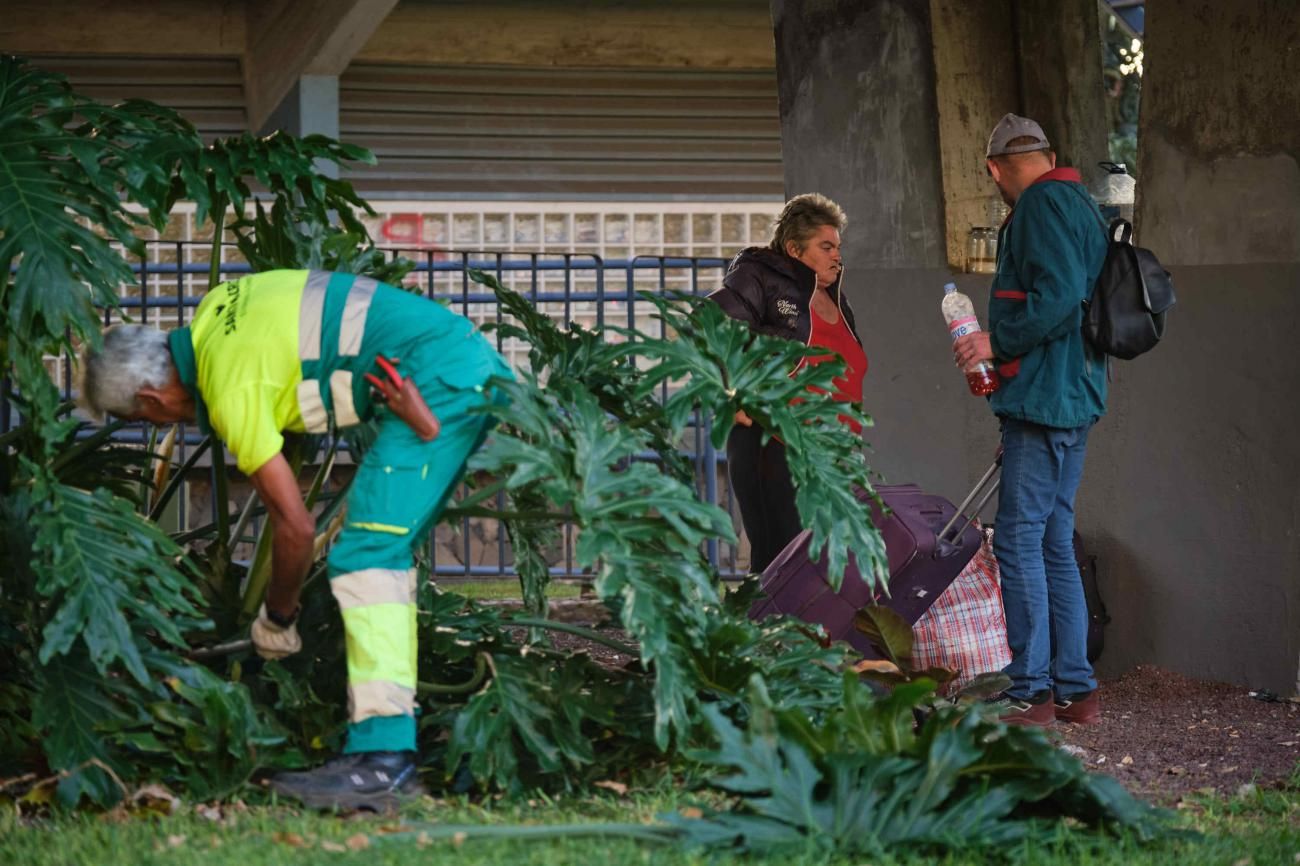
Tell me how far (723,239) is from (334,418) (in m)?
14.3

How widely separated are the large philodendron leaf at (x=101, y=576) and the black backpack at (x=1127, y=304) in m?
3.07

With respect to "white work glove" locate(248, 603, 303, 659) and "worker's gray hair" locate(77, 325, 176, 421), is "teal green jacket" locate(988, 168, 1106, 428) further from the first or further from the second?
"worker's gray hair" locate(77, 325, 176, 421)

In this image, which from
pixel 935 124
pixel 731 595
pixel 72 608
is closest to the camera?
pixel 72 608

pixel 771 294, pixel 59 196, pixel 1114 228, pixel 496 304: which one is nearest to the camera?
pixel 59 196

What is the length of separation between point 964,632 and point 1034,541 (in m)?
0.62

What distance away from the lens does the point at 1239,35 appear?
654 centimetres

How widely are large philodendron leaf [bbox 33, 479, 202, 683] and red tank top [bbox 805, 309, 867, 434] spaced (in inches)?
110

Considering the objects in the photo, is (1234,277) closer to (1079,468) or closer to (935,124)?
(1079,468)

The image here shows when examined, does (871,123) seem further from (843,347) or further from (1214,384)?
(1214,384)

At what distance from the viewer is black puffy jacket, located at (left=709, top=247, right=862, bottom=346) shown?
21.2 feet

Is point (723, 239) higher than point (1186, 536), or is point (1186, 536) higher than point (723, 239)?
point (723, 239)

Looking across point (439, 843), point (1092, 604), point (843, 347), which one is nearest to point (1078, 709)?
point (1092, 604)

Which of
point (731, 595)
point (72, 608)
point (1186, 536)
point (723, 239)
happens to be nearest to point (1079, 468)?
point (1186, 536)

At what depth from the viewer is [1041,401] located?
5816 millimetres
